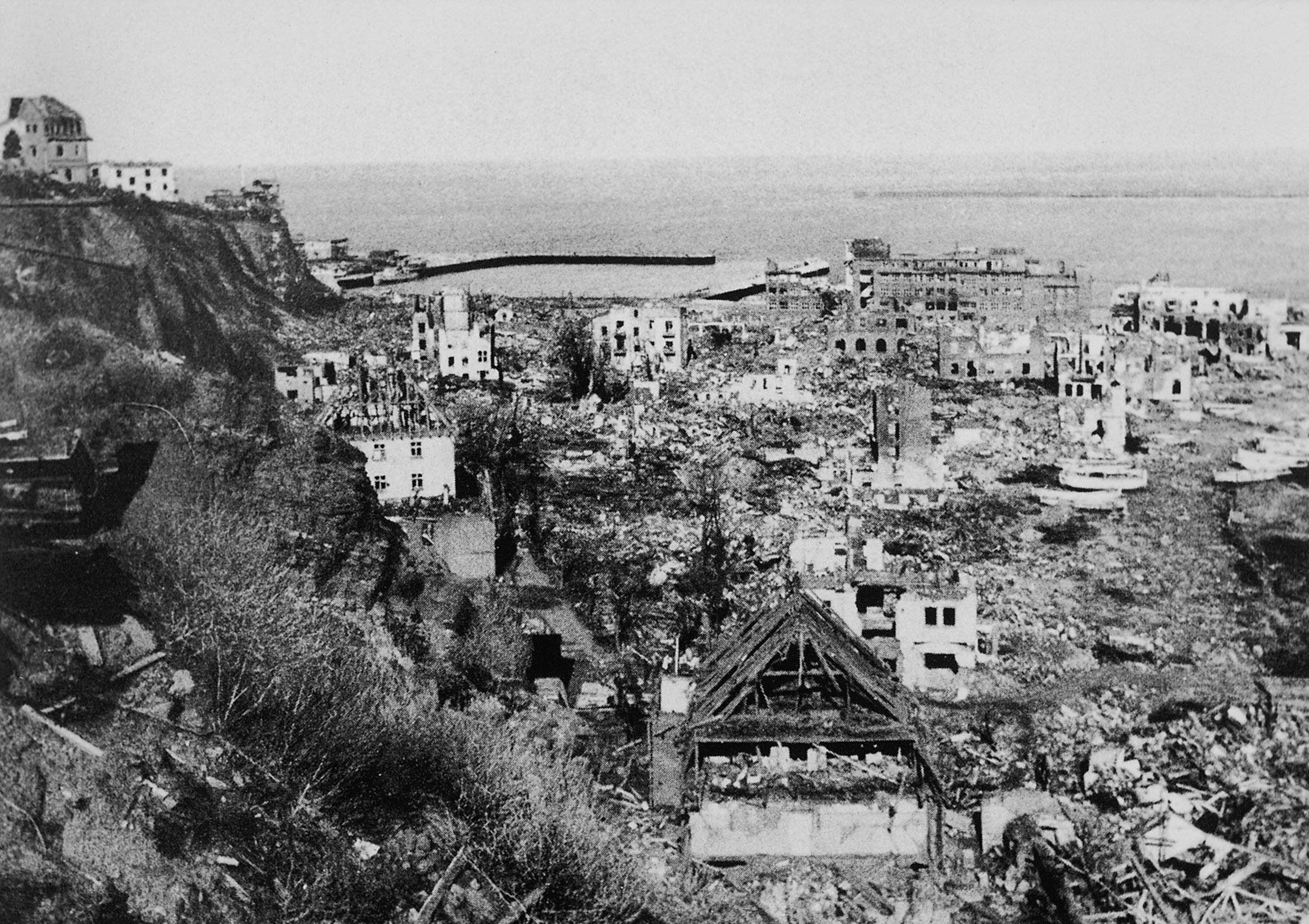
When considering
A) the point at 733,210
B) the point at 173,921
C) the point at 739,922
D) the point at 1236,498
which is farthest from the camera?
the point at 733,210

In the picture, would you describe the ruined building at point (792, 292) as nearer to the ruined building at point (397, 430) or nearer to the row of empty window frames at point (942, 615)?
the row of empty window frames at point (942, 615)

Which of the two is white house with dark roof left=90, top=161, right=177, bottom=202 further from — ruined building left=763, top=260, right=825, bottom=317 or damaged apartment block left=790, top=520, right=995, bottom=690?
damaged apartment block left=790, top=520, right=995, bottom=690

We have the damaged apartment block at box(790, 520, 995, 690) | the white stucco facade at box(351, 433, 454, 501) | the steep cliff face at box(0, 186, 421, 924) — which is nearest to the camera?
the steep cliff face at box(0, 186, 421, 924)

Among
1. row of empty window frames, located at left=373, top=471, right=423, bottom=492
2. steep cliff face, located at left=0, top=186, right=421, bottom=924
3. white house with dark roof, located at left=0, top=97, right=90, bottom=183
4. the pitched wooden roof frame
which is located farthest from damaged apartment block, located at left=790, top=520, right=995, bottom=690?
white house with dark roof, located at left=0, top=97, right=90, bottom=183

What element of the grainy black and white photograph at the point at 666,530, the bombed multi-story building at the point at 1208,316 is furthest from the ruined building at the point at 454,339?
the bombed multi-story building at the point at 1208,316

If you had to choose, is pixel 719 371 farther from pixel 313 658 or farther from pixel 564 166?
pixel 313 658

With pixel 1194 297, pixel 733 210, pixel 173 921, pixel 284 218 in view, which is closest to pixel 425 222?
pixel 284 218
